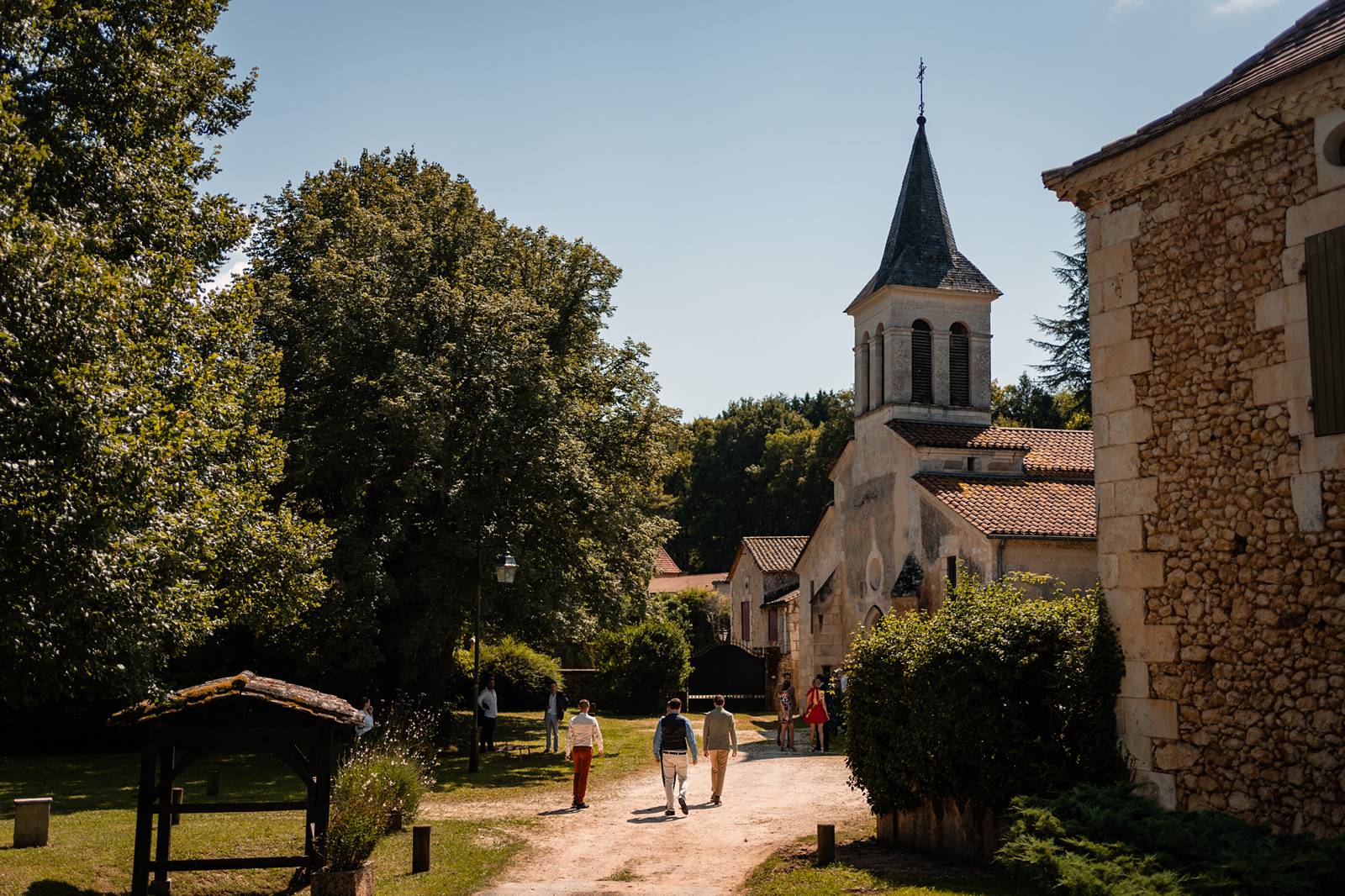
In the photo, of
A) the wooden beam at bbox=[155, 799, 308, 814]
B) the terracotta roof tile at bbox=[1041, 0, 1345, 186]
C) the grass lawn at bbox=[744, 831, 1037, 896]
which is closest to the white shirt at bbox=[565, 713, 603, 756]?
the grass lawn at bbox=[744, 831, 1037, 896]

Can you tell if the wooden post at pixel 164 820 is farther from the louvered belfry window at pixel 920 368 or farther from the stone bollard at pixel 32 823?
the louvered belfry window at pixel 920 368

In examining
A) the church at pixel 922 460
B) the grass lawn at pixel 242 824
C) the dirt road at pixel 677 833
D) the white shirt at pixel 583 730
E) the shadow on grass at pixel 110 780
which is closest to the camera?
the grass lawn at pixel 242 824

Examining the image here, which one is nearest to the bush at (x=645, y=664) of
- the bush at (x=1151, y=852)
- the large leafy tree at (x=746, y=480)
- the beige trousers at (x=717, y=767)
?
the beige trousers at (x=717, y=767)

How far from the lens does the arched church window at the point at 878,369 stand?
2978cm

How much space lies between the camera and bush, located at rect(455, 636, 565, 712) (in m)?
33.9

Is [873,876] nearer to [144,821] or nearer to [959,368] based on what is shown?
[144,821]

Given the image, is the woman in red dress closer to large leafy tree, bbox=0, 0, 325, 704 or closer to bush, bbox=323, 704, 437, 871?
bush, bbox=323, 704, 437, 871

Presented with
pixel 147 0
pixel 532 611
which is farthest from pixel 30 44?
pixel 532 611

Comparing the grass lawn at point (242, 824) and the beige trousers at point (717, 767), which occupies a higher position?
the beige trousers at point (717, 767)

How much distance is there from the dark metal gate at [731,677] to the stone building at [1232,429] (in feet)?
90.1

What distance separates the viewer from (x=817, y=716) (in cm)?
2267

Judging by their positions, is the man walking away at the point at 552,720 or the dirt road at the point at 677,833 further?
the man walking away at the point at 552,720

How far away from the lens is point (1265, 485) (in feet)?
31.1

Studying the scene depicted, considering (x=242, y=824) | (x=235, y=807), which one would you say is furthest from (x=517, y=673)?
(x=235, y=807)
